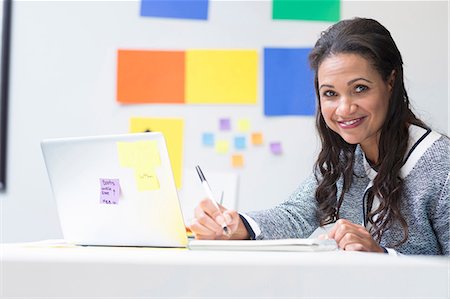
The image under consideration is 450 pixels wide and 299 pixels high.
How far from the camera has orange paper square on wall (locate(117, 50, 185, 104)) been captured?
238 centimetres

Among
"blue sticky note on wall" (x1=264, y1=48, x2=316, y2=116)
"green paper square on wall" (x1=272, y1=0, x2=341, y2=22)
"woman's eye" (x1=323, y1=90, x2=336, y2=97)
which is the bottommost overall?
"woman's eye" (x1=323, y1=90, x2=336, y2=97)

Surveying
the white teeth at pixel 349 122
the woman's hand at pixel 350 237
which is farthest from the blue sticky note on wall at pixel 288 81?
the woman's hand at pixel 350 237

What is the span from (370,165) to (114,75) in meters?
1.19

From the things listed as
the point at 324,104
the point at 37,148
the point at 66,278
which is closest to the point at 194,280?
the point at 66,278

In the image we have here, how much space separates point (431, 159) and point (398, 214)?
154 mm

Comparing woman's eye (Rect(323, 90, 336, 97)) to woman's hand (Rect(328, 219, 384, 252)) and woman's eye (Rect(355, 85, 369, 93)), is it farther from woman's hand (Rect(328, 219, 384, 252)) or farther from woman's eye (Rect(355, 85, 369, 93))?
woman's hand (Rect(328, 219, 384, 252))

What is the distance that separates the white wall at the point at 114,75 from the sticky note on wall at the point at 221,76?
32 millimetres

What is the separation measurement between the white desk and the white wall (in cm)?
180

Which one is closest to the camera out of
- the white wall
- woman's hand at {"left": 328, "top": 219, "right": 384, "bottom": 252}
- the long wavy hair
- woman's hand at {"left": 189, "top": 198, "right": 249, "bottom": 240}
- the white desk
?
the white desk

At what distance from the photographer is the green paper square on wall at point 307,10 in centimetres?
237

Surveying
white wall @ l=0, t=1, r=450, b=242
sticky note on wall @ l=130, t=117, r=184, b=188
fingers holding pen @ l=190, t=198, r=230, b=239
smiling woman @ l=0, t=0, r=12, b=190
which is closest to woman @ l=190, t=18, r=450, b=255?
fingers holding pen @ l=190, t=198, r=230, b=239

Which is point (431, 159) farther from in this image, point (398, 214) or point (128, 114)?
point (128, 114)

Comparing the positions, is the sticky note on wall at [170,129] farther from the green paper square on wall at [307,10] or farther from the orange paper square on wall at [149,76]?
the green paper square on wall at [307,10]

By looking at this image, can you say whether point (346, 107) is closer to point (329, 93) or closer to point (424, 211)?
point (329, 93)
